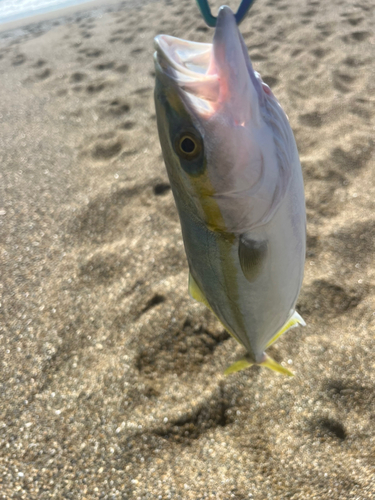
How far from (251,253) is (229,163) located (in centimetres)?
26

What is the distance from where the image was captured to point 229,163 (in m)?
0.84

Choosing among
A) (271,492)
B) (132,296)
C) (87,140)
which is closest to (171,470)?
(271,492)

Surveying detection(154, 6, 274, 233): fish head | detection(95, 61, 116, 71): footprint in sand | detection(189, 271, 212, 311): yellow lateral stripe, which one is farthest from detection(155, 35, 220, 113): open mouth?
detection(95, 61, 116, 71): footprint in sand

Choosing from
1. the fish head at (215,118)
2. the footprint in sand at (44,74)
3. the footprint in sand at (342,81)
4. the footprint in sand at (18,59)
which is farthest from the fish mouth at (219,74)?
the footprint in sand at (18,59)

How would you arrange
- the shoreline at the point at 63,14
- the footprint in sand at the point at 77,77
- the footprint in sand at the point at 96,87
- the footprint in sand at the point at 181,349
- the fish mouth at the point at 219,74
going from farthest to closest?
1. the shoreline at the point at 63,14
2. the footprint in sand at the point at 77,77
3. the footprint in sand at the point at 96,87
4. the footprint in sand at the point at 181,349
5. the fish mouth at the point at 219,74

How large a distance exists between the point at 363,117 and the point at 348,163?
2.03ft

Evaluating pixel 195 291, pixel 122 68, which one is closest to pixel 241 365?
pixel 195 291

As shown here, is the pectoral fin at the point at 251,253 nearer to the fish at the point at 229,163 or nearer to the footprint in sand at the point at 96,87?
the fish at the point at 229,163

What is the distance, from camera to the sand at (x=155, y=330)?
1456 mm

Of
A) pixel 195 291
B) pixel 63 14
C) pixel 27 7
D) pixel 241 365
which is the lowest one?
pixel 241 365

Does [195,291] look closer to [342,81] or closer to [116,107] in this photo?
[116,107]

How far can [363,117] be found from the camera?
9.64 feet

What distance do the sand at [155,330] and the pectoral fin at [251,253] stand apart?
2.93ft

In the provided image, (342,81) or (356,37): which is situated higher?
(356,37)
